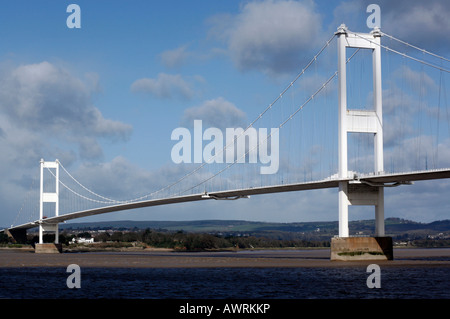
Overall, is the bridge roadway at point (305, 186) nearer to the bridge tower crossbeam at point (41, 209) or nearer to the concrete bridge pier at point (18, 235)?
the bridge tower crossbeam at point (41, 209)

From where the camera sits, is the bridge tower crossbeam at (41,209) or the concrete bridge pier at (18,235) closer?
the bridge tower crossbeam at (41,209)

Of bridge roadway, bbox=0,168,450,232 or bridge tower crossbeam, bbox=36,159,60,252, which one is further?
bridge tower crossbeam, bbox=36,159,60,252

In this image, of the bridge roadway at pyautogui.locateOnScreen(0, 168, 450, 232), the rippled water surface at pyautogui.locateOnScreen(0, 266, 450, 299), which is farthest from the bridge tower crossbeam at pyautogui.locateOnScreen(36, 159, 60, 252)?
the rippled water surface at pyautogui.locateOnScreen(0, 266, 450, 299)

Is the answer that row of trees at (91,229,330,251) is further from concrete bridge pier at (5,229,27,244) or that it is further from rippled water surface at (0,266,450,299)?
rippled water surface at (0,266,450,299)

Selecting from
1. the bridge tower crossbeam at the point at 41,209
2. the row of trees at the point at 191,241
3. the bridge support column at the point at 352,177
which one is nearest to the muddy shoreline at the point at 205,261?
the bridge support column at the point at 352,177

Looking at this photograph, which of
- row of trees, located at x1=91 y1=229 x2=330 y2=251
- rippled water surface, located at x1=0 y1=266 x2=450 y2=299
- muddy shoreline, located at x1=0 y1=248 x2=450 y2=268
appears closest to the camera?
rippled water surface, located at x1=0 y1=266 x2=450 y2=299

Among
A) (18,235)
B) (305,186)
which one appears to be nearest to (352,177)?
(305,186)

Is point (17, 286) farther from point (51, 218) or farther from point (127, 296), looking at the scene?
point (51, 218)
